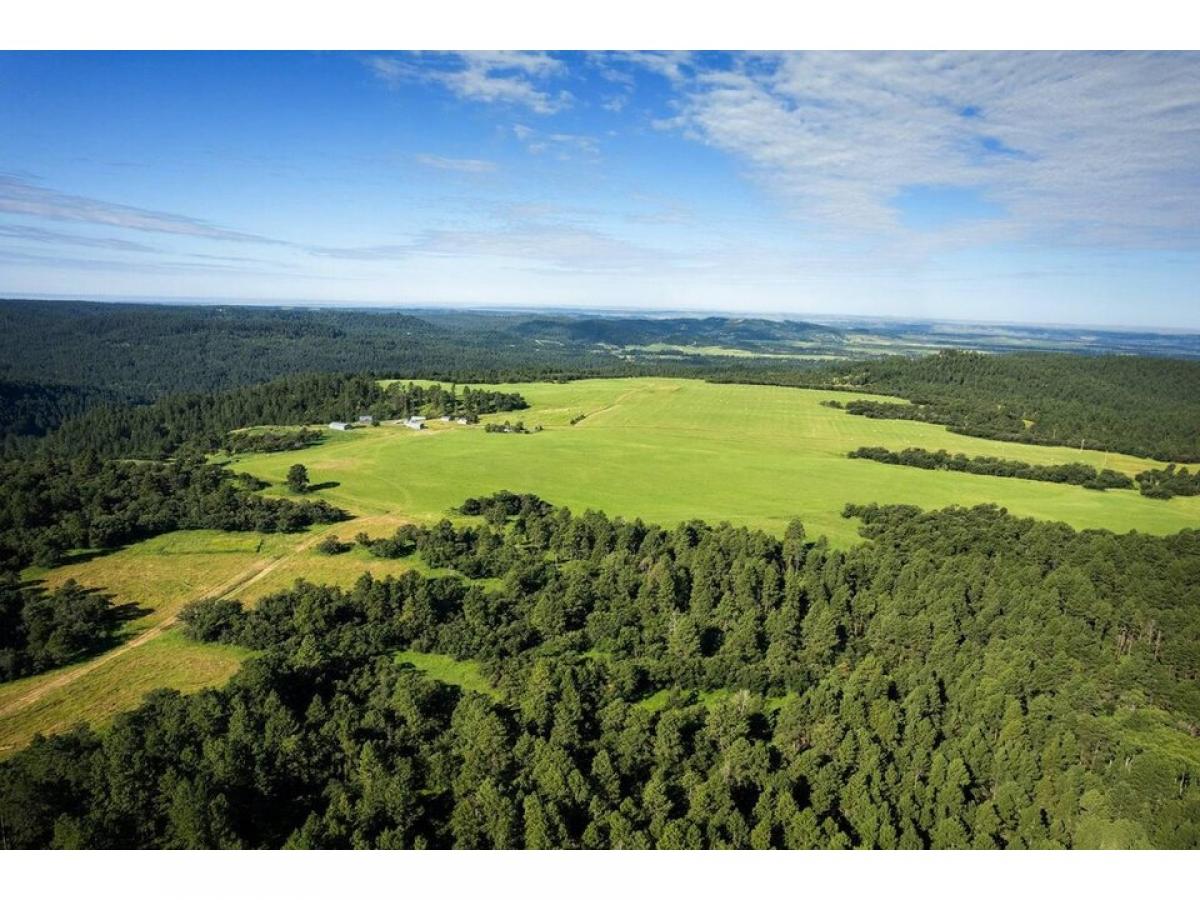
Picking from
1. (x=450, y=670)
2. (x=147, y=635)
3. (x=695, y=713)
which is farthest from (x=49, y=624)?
(x=695, y=713)

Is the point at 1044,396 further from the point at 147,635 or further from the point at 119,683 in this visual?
the point at 119,683

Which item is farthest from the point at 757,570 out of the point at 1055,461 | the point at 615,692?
the point at 1055,461

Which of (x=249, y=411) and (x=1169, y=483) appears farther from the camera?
(x=249, y=411)

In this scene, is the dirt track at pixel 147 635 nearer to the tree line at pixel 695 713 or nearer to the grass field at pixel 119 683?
the grass field at pixel 119 683

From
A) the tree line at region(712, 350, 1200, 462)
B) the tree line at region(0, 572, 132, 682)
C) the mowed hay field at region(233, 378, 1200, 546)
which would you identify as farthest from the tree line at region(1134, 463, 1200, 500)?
the tree line at region(0, 572, 132, 682)

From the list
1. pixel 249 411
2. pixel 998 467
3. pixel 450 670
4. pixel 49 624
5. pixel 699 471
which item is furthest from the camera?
pixel 249 411
